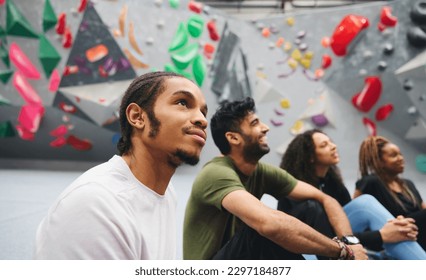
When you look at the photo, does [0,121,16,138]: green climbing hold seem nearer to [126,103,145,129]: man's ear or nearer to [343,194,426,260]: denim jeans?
[343,194,426,260]: denim jeans

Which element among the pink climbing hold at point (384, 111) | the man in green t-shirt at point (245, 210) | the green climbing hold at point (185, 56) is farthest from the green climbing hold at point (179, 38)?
the man in green t-shirt at point (245, 210)

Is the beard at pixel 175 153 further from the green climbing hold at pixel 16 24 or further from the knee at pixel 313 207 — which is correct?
the green climbing hold at pixel 16 24

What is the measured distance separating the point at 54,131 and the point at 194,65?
270 centimetres

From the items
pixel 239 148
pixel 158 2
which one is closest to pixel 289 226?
pixel 239 148

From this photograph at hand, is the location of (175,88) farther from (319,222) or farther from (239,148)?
(319,222)

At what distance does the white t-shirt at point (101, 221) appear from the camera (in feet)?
2.25

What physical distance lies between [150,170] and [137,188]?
0.22ft

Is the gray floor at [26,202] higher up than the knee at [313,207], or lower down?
lower down

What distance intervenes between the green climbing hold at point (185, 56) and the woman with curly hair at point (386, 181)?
162 inches

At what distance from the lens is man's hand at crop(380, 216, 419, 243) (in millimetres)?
1845

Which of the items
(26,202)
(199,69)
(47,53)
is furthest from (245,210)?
(47,53)

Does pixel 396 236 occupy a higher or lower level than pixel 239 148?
lower

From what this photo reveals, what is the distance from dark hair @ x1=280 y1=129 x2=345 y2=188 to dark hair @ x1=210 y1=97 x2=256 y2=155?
0.70 metres

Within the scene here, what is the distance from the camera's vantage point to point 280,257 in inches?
56.9
